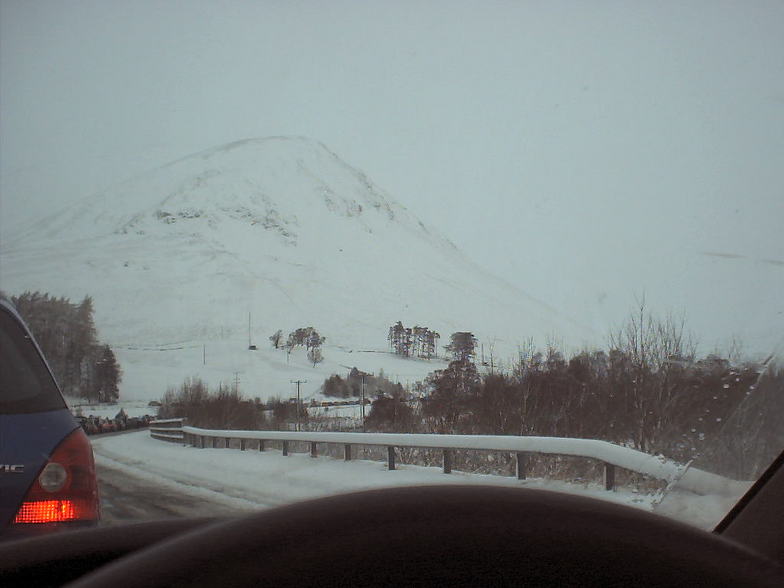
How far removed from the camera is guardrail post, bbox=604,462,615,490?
10.7 feet

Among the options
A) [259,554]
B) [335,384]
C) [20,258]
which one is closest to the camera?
[259,554]

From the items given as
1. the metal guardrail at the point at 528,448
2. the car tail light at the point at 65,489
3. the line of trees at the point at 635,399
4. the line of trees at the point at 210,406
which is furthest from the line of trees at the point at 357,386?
the car tail light at the point at 65,489

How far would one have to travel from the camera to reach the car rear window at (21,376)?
7.93 feet

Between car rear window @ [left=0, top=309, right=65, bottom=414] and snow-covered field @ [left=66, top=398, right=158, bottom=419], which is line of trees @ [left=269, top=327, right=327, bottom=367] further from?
car rear window @ [left=0, top=309, right=65, bottom=414]

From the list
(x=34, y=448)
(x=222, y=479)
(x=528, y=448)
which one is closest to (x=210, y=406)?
(x=222, y=479)

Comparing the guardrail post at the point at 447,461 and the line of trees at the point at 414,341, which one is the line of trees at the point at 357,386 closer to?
the line of trees at the point at 414,341

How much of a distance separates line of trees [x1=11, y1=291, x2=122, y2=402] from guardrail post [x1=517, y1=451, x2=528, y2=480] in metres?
2.81

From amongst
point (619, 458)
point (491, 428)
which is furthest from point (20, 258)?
point (619, 458)

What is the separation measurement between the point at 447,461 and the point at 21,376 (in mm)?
3271

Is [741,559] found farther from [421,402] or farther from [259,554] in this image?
[421,402]

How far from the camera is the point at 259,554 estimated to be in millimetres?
618

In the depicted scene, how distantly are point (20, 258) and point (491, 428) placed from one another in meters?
8.31

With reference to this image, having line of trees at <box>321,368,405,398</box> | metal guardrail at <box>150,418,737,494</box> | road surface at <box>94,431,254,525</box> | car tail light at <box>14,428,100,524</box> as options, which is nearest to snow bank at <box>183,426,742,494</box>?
metal guardrail at <box>150,418,737,494</box>

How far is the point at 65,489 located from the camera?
8.25 ft
